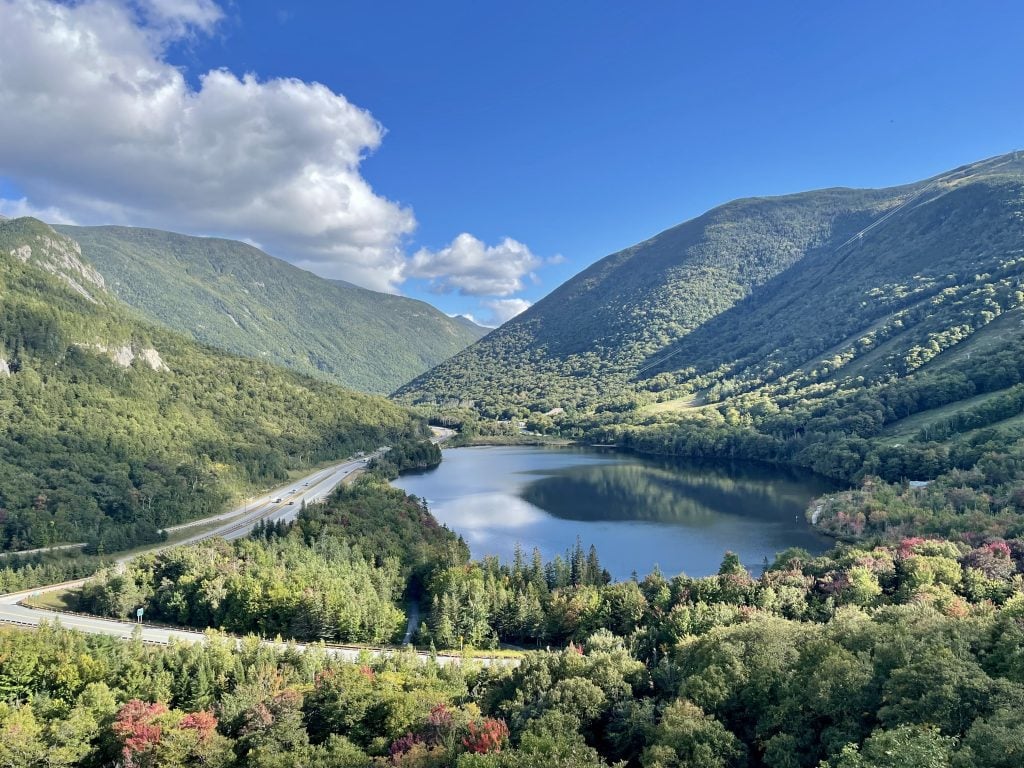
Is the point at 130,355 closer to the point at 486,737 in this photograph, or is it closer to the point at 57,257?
the point at 57,257

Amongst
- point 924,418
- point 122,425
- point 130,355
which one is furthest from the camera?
point 130,355

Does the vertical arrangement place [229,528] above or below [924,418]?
below

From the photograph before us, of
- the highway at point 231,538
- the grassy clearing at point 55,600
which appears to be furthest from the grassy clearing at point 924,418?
the grassy clearing at point 55,600

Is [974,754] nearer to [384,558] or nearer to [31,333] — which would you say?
[384,558]

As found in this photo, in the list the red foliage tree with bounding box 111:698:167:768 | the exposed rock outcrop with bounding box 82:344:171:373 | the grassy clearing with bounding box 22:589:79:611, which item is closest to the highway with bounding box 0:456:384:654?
the grassy clearing with bounding box 22:589:79:611

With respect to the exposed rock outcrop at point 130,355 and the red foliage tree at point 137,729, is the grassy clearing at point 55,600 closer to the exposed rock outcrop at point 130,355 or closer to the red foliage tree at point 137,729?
the red foliage tree at point 137,729

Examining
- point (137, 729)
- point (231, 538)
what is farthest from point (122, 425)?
point (137, 729)
